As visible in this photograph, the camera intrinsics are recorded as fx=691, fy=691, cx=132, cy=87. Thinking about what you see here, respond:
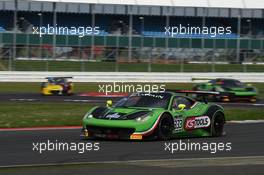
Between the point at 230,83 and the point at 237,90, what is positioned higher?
the point at 230,83

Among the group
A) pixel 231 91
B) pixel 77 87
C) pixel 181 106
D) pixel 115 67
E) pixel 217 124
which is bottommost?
pixel 77 87

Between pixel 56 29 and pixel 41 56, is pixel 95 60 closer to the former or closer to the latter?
pixel 41 56

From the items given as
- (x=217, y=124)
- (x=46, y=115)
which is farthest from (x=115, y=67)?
(x=217, y=124)

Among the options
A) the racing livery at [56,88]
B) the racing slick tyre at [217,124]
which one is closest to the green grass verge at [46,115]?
the racing slick tyre at [217,124]

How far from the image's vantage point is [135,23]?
56844 millimetres

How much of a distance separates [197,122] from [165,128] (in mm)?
1277

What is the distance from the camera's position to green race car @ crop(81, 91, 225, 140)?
12.9 metres

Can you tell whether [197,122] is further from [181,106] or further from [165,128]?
[165,128]

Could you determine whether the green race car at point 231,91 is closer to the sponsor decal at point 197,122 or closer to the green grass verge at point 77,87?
the green grass verge at point 77,87

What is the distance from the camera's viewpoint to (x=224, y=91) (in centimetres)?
2942

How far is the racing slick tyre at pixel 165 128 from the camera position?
13156 millimetres

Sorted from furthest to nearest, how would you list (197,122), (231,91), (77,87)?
(77,87) → (231,91) → (197,122)

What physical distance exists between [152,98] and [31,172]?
5651 mm

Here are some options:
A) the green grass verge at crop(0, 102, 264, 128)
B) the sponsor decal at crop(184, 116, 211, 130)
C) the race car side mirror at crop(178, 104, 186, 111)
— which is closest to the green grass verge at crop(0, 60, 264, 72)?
the green grass verge at crop(0, 102, 264, 128)
